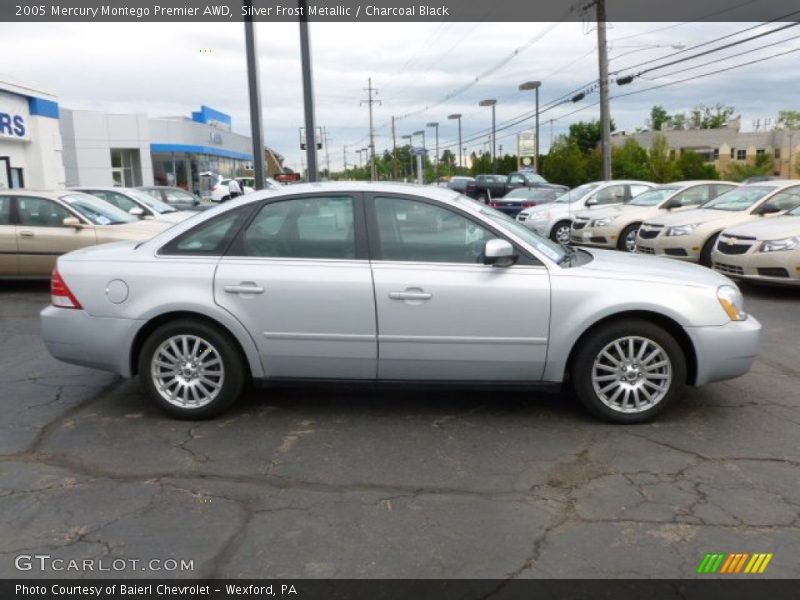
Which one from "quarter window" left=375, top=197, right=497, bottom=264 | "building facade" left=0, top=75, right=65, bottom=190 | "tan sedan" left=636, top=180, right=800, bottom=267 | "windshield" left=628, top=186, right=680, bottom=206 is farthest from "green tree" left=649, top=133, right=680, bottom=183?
"quarter window" left=375, top=197, right=497, bottom=264

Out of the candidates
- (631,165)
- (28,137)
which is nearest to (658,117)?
(631,165)

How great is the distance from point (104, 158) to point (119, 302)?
4017 centimetres

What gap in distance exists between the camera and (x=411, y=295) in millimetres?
4555

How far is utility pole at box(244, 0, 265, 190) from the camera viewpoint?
13.8 m

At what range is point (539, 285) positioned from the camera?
456 centimetres

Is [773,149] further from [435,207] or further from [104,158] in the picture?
[435,207]

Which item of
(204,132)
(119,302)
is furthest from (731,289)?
(204,132)

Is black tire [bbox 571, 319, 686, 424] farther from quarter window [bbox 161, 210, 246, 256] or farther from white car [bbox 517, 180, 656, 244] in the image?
white car [bbox 517, 180, 656, 244]

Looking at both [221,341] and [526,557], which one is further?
[221,341]

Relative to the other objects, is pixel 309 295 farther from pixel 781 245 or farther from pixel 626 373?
pixel 781 245

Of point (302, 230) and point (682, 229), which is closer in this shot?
point (302, 230)

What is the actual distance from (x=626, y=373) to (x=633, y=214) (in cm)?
1002

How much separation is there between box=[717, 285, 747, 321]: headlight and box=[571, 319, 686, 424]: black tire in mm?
415
